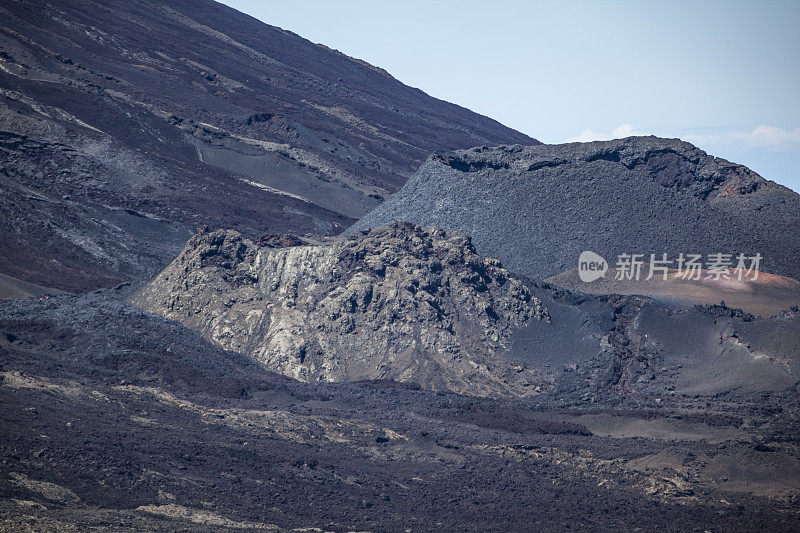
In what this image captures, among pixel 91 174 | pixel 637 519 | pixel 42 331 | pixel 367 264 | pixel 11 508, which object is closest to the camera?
pixel 11 508

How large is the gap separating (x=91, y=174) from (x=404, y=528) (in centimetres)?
4205

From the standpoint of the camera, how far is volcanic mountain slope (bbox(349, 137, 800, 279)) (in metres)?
43.0

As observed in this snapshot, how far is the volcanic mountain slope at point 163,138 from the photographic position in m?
47.4

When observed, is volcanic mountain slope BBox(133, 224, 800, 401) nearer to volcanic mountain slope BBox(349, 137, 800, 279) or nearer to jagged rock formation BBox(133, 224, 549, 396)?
jagged rock formation BBox(133, 224, 549, 396)

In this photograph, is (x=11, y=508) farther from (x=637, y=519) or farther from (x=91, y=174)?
(x=91, y=174)

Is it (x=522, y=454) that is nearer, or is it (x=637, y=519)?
(x=637, y=519)

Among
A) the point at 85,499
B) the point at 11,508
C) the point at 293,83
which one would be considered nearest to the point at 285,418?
the point at 85,499

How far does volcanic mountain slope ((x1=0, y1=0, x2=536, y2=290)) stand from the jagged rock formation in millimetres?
10361

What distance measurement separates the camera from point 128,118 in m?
61.8

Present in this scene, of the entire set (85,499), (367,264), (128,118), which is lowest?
(85,499)

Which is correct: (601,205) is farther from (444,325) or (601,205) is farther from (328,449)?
(328,449)

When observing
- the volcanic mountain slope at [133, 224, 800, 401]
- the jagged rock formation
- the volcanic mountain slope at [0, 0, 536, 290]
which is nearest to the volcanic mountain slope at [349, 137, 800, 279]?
the volcanic mountain slope at [133, 224, 800, 401]

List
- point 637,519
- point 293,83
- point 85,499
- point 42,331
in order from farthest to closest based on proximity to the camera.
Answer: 1. point 293,83
2. point 42,331
3. point 637,519
4. point 85,499

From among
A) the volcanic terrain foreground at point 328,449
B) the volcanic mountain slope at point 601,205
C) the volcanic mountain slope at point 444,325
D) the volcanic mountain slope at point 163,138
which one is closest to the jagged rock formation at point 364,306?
the volcanic mountain slope at point 444,325
